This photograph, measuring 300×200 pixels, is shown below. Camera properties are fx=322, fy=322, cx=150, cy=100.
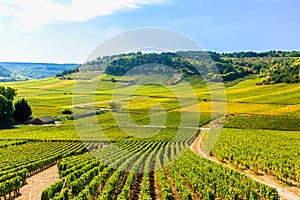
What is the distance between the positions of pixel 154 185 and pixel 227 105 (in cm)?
9635

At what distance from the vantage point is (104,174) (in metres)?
30.0

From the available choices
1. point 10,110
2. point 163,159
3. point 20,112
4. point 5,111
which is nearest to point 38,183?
point 163,159

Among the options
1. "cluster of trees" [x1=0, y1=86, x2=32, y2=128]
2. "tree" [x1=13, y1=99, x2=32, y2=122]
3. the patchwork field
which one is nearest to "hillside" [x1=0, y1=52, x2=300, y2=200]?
the patchwork field

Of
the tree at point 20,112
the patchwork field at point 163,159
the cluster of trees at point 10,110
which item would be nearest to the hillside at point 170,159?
the patchwork field at point 163,159

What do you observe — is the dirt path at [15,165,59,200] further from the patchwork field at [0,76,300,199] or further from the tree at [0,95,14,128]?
the tree at [0,95,14,128]

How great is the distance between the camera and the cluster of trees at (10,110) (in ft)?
295

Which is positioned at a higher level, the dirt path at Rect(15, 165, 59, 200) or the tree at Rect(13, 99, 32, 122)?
the dirt path at Rect(15, 165, 59, 200)

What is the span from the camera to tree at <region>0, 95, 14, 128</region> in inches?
3516

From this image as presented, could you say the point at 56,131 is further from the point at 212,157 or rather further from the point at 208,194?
the point at 208,194

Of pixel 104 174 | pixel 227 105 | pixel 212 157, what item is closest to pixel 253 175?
pixel 212 157

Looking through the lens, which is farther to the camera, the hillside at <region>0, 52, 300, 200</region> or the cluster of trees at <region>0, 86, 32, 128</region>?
the cluster of trees at <region>0, 86, 32, 128</region>

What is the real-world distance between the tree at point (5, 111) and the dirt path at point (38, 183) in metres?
56.7

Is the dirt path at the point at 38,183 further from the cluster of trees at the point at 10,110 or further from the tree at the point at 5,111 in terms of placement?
the cluster of trees at the point at 10,110

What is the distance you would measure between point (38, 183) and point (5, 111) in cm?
6541
